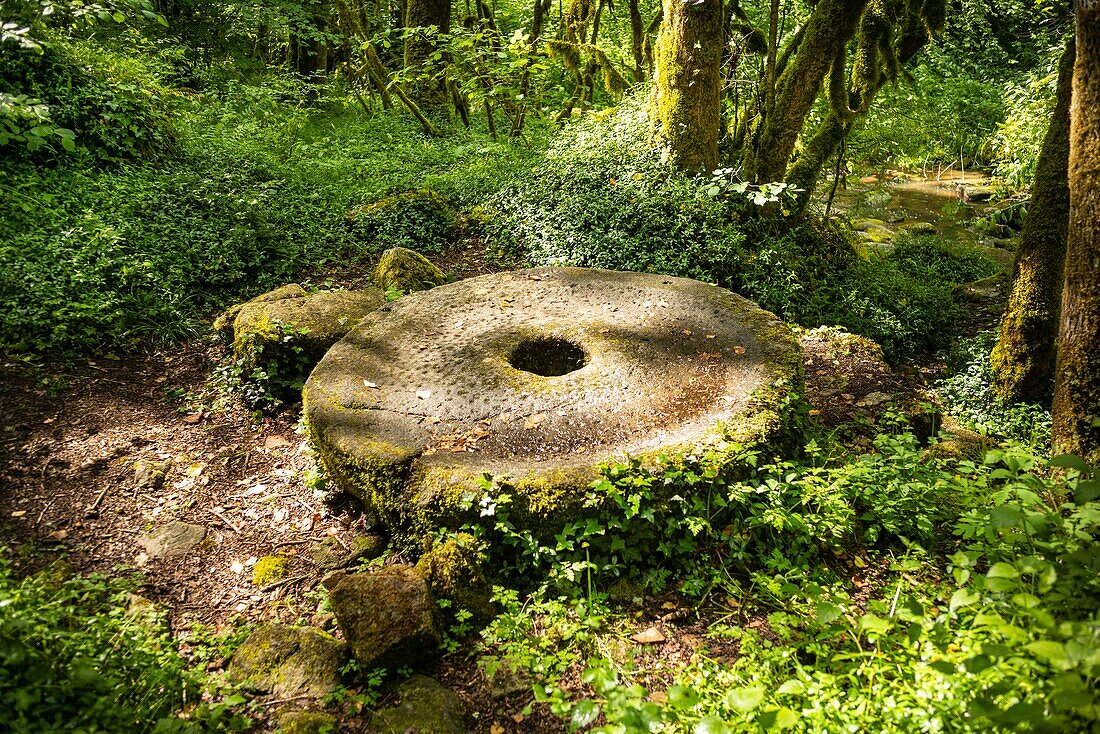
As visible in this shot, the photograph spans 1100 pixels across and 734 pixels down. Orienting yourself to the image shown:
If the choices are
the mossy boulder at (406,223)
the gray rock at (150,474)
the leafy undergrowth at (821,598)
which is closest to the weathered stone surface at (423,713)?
the leafy undergrowth at (821,598)

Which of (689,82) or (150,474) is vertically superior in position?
(689,82)

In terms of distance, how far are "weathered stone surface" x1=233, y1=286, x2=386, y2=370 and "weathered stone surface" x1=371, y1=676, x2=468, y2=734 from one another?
119 inches

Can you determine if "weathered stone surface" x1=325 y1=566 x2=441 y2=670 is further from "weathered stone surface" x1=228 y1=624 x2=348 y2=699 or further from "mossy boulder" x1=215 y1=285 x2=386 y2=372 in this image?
"mossy boulder" x1=215 y1=285 x2=386 y2=372

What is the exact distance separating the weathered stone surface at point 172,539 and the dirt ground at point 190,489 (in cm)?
4

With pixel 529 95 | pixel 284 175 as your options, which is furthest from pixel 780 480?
pixel 529 95

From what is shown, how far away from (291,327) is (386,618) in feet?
9.45

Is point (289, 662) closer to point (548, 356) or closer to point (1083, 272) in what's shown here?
point (548, 356)

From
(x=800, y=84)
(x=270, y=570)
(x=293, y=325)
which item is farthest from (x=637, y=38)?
(x=270, y=570)

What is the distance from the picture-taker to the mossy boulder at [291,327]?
475 cm

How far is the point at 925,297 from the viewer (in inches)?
261

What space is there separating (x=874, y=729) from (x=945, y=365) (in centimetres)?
497

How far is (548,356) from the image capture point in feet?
14.6

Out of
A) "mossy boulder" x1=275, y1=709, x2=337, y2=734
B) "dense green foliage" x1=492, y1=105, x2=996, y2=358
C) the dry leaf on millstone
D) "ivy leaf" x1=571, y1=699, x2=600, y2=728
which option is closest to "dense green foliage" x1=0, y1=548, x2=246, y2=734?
"mossy boulder" x1=275, y1=709, x2=337, y2=734

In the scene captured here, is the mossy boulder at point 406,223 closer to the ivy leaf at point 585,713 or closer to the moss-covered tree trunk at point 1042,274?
the moss-covered tree trunk at point 1042,274
